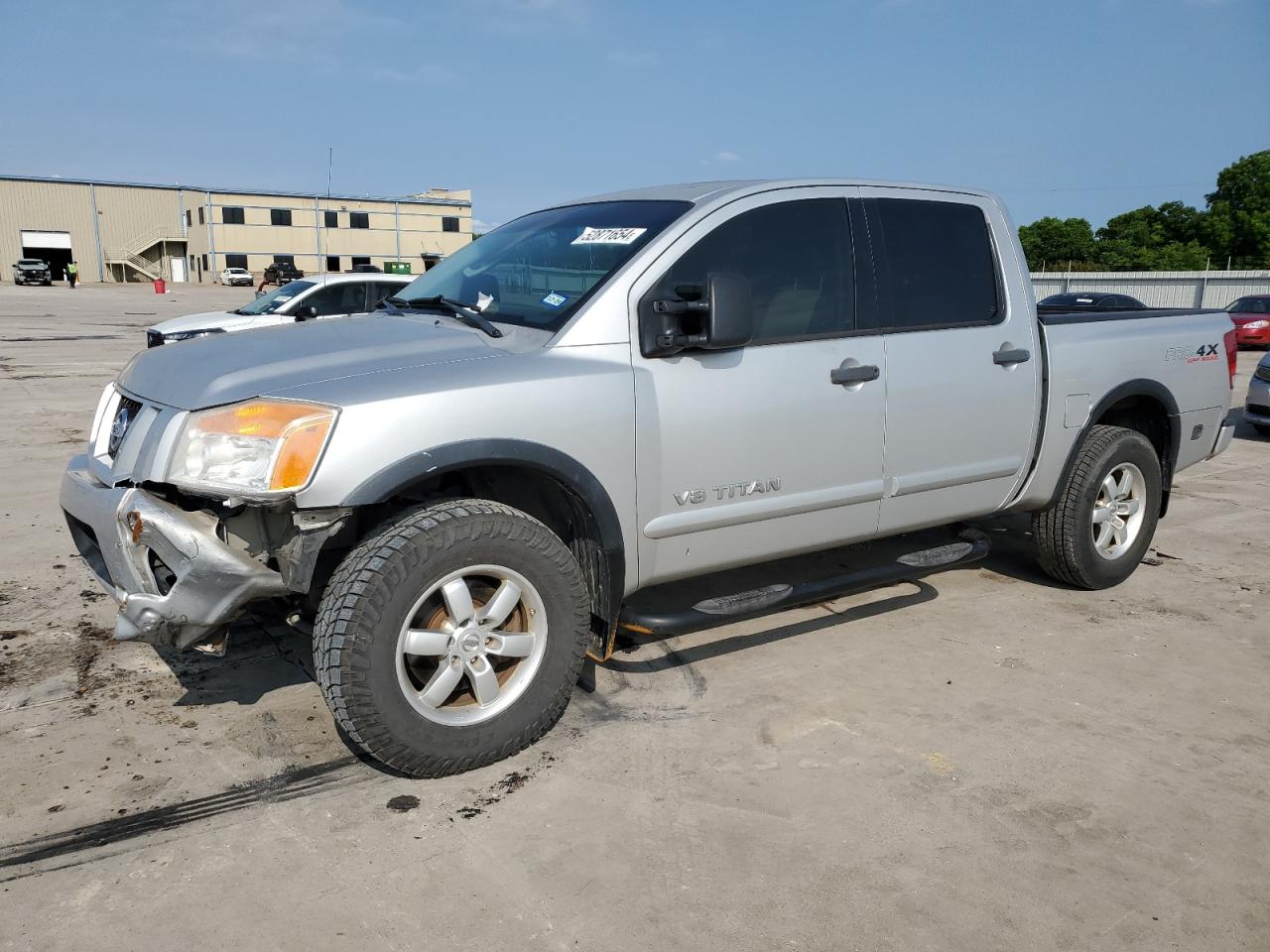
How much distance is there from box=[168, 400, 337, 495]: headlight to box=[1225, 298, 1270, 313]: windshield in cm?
2632

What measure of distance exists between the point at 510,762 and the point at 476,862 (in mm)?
555

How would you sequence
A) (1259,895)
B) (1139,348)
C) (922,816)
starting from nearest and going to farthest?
(1259,895), (922,816), (1139,348)

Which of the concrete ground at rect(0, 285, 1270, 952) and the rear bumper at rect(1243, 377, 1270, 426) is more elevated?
the rear bumper at rect(1243, 377, 1270, 426)

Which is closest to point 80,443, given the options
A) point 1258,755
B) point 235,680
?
point 235,680

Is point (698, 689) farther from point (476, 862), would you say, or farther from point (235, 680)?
point (235, 680)

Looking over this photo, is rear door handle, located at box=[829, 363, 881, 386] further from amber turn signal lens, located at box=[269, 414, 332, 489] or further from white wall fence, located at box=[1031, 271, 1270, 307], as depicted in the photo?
white wall fence, located at box=[1031, 271, 1270, 307]

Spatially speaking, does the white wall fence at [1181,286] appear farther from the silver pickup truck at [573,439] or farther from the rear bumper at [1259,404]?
the silver pickup truck at [573,439]

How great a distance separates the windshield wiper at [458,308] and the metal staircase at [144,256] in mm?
76329

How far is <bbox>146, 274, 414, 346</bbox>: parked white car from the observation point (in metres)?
12.6

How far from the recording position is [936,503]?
4.25m

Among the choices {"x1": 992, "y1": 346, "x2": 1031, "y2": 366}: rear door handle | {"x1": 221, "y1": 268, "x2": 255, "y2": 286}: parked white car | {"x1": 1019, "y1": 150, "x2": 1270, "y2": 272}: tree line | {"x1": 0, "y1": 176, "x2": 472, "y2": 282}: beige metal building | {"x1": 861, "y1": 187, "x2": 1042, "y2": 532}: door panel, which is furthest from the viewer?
{"x1": 0, "y1": 176, "x2": 472, "y2": 282}: beige metal building

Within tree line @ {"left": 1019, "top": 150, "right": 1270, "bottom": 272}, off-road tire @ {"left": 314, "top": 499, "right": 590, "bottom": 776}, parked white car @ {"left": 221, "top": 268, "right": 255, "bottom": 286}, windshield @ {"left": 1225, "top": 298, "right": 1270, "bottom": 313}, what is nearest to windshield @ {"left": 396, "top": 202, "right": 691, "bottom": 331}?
off-road tire @ {"left": 314, "top": 499, "right": 590, "bottom": 776}

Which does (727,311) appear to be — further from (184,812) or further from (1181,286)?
(1181,286)

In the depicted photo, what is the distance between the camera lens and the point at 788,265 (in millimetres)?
3801
